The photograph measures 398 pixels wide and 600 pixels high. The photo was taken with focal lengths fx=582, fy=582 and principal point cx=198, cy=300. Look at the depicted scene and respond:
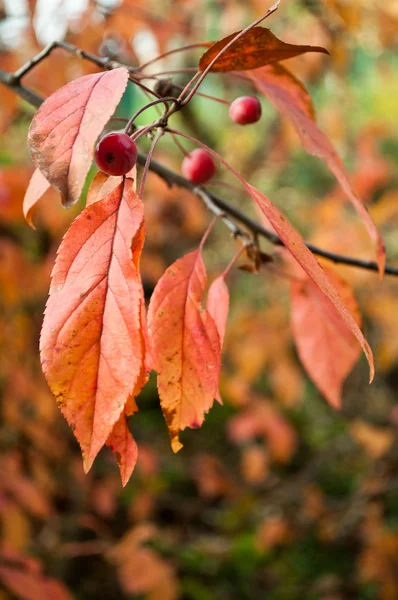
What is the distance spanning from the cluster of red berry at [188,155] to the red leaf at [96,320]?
0.9 inches

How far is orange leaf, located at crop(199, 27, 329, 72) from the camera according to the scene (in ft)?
1.49

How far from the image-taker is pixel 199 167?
2.28ft

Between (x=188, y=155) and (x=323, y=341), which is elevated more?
(x=188, y=155)

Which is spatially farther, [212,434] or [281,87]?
[212,434]

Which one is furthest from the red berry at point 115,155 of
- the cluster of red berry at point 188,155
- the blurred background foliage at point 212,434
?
the blurred background foliage at point 212,434

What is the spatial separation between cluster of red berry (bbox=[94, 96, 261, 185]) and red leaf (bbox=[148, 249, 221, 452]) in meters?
0.12

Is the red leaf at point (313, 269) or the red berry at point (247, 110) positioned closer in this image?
the red leaf at point (313, 269)

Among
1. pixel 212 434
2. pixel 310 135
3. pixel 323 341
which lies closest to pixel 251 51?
pixel 310 135

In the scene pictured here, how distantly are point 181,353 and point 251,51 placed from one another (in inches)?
10.0

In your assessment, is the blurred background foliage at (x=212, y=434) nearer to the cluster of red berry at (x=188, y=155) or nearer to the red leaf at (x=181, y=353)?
the cluster of red berry at (x=188, y=155)

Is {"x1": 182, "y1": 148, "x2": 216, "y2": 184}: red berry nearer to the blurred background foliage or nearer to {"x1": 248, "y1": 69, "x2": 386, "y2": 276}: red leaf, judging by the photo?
{"x1": 248, "y1": 69, "x2": 386, "y2": 276}: red leaf

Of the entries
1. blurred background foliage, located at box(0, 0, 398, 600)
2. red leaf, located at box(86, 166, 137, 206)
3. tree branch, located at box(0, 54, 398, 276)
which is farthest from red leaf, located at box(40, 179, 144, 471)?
blurred background foliage, located at box(0, 0, 398, 600)

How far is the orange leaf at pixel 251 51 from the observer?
17.8 inches

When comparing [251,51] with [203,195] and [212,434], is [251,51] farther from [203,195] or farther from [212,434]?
[212,434]
